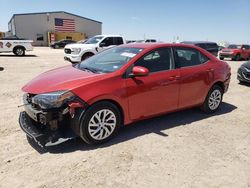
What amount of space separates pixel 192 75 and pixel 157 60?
843 millimetres

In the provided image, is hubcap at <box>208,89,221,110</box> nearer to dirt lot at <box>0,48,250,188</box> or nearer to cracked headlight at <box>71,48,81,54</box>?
dirt lot at <box>0,48,250,188</box>

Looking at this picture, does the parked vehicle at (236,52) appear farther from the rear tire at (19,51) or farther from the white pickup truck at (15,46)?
the rear tire at (19,51)

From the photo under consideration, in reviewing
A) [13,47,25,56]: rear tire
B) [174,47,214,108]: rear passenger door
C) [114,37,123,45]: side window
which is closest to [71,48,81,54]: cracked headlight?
[114,37,123,45]: side window

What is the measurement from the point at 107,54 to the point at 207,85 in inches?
85.4

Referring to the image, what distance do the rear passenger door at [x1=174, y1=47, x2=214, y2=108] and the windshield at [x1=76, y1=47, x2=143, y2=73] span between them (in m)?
0.94

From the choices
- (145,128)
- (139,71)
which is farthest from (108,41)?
(139,71)

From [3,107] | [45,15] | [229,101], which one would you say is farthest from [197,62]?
[45,15]

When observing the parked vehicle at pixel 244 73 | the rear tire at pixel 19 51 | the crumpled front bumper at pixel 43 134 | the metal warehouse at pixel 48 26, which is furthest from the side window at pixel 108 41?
the metal warehouse at pixel 48 26

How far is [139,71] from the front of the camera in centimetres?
398

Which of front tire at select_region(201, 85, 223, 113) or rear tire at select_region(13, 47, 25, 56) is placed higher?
rear tire at select_region(13, 47, 25, 56)

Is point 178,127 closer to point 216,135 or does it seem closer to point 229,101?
point 216,135

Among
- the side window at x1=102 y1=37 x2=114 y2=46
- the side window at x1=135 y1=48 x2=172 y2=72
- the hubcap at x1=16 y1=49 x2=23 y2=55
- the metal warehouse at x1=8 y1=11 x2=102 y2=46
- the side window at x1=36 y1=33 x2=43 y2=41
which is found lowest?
the hubcap at x1=16 y1=49 x2=23 y2=55

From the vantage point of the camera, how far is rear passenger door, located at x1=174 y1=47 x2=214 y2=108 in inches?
189

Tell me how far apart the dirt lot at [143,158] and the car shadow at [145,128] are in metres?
0.02
